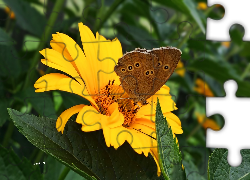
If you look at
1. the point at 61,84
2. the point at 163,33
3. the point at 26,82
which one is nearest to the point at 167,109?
the point at 61,84

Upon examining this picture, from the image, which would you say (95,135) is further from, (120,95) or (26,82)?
(26,82)

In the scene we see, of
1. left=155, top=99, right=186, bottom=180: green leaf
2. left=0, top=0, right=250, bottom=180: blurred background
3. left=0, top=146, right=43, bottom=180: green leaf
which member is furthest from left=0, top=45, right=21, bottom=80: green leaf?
left=155, top=99, right=186, bottom=180: green leaf

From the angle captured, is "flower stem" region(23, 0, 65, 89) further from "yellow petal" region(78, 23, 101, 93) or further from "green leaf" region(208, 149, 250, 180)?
"green leaf" region(208, 149, 250, 180)

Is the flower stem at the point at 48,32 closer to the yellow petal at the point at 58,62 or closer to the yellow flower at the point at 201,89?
the yellow petal at the point at 58,62

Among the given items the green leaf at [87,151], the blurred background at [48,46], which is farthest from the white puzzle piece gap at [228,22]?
the green leaf at [87,151]

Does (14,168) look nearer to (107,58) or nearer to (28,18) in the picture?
(107,58)

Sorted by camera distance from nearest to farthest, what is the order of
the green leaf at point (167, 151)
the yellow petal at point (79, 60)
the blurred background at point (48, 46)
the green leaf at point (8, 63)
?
the green leaf at point (167, 151)
the yellow petal at point (79, 60)
the blurred background at point (48, 46)
the green leaf at point (8, 63)
